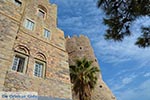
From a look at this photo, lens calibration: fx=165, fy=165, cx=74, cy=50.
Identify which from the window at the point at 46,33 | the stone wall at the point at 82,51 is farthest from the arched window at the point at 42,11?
the stone wall at the point at 82,51

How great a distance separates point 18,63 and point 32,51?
137 centimetres

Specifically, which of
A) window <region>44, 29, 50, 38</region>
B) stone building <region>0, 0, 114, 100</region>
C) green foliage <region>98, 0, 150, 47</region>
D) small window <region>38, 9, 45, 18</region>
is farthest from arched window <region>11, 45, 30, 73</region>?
green foliage <region>98, 0, 150, 47</region>

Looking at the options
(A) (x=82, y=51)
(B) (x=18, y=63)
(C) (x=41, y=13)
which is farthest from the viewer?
(A) (x=82, y=51)

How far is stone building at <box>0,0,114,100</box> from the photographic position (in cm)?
960

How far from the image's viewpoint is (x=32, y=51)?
464 inches

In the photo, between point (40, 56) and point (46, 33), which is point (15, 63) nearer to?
point (40, 56)

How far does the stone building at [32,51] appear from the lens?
31.5 ft

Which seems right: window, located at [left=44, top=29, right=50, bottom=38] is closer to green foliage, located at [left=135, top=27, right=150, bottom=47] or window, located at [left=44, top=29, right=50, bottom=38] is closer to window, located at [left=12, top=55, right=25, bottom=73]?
window, located at [left=12, top=55, right=25, bottom=73]

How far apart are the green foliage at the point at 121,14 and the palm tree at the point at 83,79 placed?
447 inches

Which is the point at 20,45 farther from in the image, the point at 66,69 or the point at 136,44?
the point at 136,44

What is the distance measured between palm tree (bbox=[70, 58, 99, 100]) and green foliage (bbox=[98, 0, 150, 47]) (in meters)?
11.4

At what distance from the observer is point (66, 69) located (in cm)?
1375

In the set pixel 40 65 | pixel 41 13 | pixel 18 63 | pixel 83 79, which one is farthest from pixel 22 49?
pixel 83 79

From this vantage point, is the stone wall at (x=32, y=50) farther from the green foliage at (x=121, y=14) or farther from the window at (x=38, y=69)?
the green foliage at (x=121, y=14)
